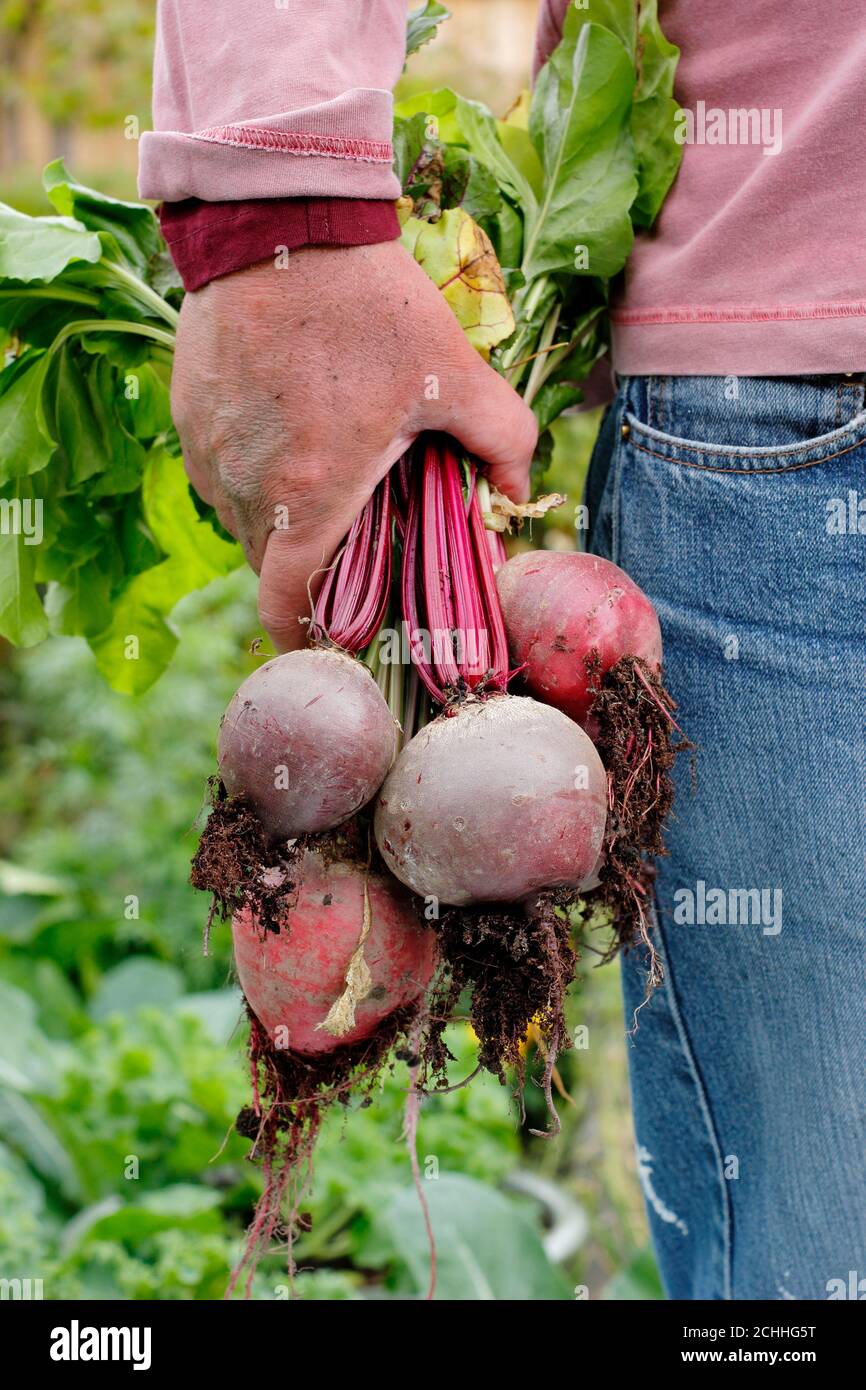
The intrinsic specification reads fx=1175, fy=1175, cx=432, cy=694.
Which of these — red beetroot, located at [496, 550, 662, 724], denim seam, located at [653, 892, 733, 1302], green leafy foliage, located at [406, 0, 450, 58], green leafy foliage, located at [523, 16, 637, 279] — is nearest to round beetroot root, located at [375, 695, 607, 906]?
red beetroot, located at [496, 550, 662, 724]

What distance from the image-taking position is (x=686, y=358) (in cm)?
138

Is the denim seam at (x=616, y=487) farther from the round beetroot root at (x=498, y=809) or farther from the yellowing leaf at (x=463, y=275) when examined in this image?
the round beetroot root at (x=498, y=809)

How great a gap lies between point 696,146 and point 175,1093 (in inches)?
102

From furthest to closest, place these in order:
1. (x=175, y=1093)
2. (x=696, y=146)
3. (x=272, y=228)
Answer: (x=175, y=1093) < (x=696, y=146) < (x=272, y=228)

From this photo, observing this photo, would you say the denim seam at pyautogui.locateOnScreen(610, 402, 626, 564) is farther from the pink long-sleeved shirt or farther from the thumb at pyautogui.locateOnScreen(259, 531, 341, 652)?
the thumb at pyautogui.locateOnScreen(259, 531, 341, 652)

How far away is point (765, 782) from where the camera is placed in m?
1.39

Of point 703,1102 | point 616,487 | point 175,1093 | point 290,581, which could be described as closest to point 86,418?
point 290,581

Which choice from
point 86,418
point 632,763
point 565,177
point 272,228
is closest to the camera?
point 272,228

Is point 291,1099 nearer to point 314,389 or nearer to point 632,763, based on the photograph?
point 632,763

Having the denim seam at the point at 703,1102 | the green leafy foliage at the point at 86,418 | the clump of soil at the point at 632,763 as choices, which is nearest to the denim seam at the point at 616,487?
the clump of soil at the point at 632,763

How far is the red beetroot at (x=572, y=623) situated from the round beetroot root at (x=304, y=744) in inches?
7.8

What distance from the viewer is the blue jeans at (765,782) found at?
133 centimetres

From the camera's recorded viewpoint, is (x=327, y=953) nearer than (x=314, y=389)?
No
